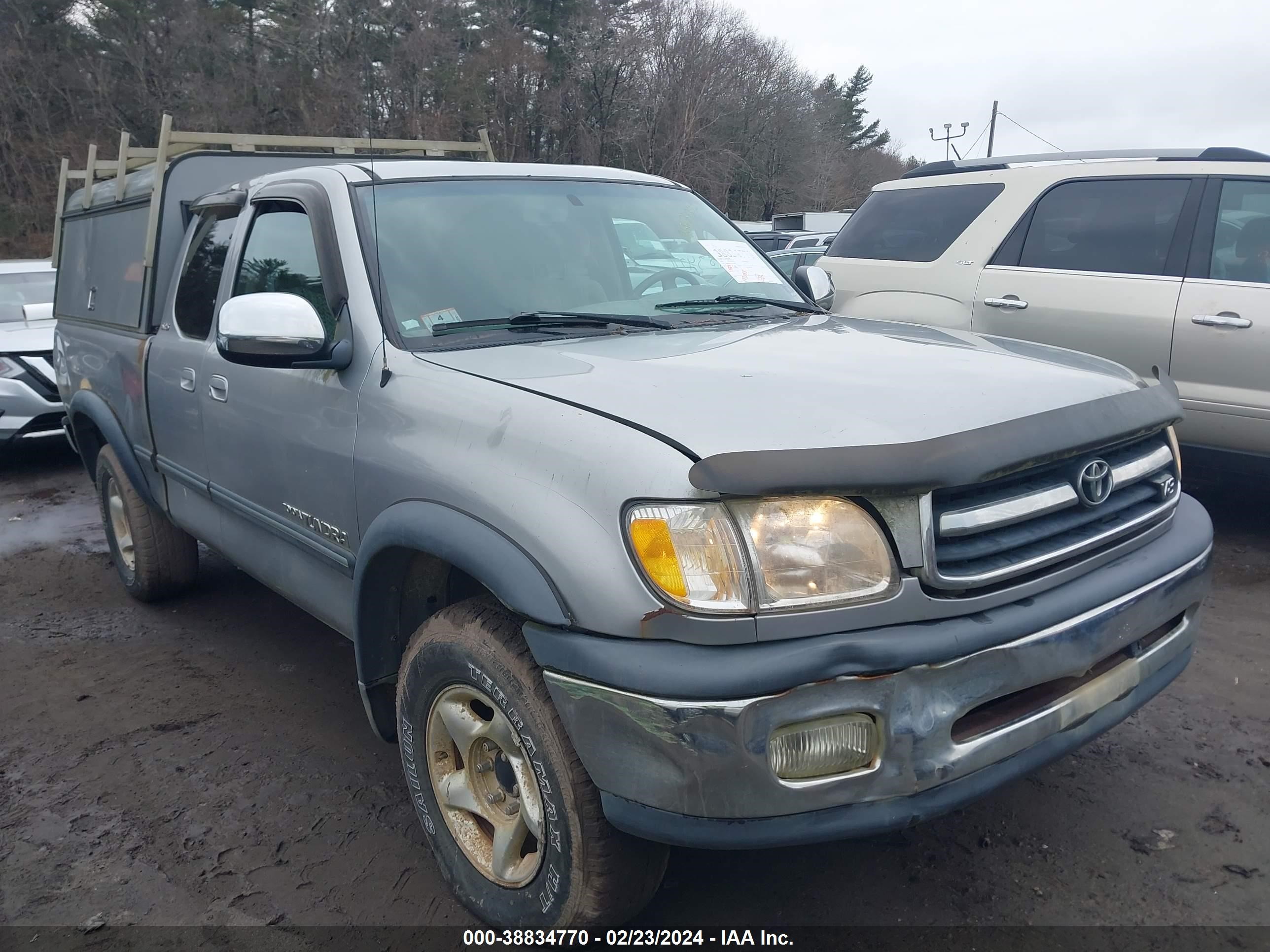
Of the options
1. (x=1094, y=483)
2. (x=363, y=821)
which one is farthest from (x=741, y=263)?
(x=363, y=821)

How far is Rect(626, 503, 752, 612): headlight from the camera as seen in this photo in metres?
1.79

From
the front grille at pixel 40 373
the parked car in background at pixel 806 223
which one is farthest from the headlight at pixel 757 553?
the parked car in background at pixel 806 223

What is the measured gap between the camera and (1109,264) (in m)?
5.17

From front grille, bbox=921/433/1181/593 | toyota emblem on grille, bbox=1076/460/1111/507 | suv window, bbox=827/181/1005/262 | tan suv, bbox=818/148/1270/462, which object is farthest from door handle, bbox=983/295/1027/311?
toyota emblem on grille, bbox=1076/460/1111/507

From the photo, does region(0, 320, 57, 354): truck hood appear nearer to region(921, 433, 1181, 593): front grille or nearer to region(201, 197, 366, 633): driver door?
region(201, 197, 366, 633): driver door

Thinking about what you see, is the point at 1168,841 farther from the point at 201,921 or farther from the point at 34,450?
the point at 34,450

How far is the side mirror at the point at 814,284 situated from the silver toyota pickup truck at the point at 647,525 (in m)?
0.42

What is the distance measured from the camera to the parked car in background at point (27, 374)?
283 inches

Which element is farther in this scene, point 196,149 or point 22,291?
point 22,291

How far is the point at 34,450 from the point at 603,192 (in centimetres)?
741

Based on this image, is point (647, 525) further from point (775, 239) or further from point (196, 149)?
point (775, 239)

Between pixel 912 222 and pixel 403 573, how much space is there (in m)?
4.63

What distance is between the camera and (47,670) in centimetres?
403

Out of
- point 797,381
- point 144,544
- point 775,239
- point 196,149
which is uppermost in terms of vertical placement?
point 196,149
